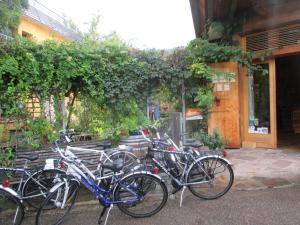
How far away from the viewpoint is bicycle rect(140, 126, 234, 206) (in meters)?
4.68

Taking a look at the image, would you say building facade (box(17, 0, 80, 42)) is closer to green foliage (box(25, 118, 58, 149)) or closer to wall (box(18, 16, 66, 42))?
wall (box(18, 16, 66, 42))

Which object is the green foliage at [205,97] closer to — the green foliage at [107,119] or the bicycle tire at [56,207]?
the green foliage at [107,119]

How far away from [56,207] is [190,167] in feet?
6.81

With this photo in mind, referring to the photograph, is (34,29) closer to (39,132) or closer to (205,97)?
(39,132)

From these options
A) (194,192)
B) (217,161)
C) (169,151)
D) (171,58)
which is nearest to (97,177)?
(169,151)

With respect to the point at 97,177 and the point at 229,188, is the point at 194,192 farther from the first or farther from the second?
the point at 97,177

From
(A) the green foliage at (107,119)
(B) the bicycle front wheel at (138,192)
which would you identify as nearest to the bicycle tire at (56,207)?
(B) the bicycle front wheel at (138,192)

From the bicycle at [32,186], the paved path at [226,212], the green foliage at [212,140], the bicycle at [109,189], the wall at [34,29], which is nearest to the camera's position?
the paved path at [226,212]

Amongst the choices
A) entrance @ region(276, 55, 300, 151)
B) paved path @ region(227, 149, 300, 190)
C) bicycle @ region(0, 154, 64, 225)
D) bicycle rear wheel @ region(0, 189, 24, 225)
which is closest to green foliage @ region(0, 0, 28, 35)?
bicycle @ region(0, 154, 64, 225)

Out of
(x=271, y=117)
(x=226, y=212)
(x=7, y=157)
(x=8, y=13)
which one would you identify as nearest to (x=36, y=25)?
(x=8, y=13)

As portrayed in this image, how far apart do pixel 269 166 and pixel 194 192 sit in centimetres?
236

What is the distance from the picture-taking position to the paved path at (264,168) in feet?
17.3

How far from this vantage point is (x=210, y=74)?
7.26m

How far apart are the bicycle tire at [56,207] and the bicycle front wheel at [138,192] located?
2.11 ft
